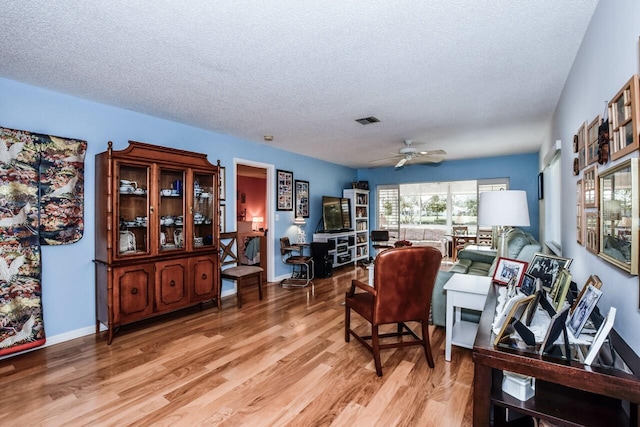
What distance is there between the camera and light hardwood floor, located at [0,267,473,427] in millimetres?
1898

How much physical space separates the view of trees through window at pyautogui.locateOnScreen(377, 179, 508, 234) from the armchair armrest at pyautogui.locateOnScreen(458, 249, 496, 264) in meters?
2.93

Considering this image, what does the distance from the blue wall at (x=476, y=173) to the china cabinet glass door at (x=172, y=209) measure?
524 cm

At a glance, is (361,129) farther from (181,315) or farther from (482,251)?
(181,315)

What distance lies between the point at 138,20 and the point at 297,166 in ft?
13.7

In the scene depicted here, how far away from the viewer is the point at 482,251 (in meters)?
4.77

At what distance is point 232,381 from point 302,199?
4100mm

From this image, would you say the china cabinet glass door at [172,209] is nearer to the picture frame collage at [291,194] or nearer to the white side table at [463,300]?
the picture frame collage at [291,194]

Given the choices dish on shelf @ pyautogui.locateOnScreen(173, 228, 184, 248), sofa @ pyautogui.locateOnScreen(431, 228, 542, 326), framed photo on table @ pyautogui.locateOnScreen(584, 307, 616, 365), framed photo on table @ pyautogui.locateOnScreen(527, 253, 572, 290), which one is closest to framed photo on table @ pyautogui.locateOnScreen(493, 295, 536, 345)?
framed photo on table @ pyautogui.locateOnScreen(584, 307, 616, 365)

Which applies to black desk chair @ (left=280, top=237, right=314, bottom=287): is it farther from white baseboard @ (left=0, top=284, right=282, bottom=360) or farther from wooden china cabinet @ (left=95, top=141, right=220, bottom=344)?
white baseboard @ (left=0, top=284, right=282, bottom=360)

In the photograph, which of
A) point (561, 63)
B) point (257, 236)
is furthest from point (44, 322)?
point (561, 63)

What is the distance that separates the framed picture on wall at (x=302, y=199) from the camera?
597 cm

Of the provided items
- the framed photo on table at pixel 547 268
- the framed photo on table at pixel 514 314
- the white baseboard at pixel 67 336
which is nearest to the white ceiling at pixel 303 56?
the framed photo on table at pixel 547 268

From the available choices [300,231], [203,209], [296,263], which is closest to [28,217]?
[203,209]

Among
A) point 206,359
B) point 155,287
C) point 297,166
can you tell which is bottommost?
point 206,359
